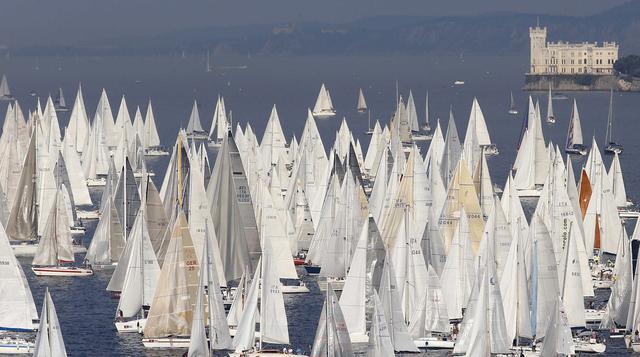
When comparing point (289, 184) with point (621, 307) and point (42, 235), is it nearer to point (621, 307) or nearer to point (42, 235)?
point (42, 235)

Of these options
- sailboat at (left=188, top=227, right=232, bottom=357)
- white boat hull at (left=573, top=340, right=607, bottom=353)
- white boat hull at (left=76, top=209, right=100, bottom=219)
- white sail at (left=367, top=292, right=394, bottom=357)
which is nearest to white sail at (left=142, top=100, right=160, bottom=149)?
white boat hull at (left=76, top=209, right=100, bottom=219)

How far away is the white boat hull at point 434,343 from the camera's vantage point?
50.5 m

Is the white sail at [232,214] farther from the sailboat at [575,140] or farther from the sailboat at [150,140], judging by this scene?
the sailboat at [575,140]

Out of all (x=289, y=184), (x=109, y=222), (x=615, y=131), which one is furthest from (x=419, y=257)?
(x=615, y=131)

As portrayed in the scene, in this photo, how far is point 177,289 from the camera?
167 ft

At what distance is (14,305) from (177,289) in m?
4.68

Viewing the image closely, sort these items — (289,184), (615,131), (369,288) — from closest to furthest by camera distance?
(369,288)
(289,184)
(615,131)

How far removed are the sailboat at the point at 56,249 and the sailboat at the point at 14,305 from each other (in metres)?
14.5

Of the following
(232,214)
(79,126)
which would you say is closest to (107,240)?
(232,214)

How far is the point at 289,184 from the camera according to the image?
75062mm

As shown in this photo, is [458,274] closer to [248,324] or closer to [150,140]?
[248,324]

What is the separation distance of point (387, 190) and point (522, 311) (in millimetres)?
16210

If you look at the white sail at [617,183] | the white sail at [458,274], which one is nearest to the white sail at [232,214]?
the white sail at [458,274]

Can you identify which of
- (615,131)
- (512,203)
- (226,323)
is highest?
(615,131)
